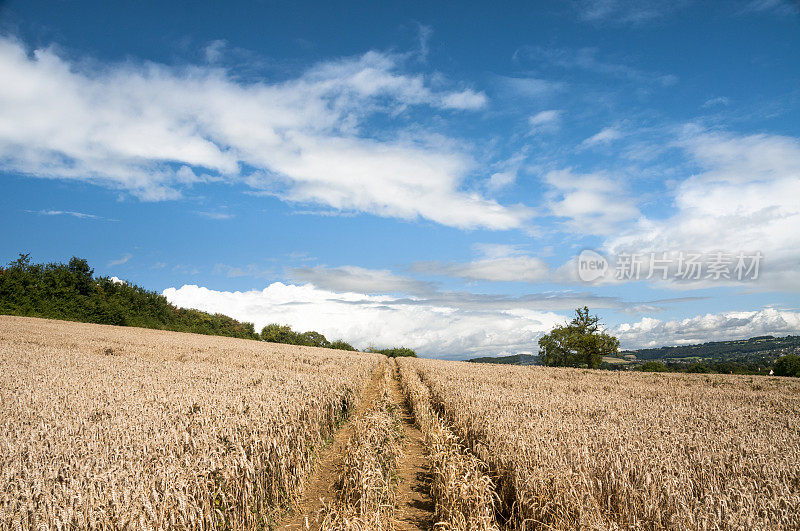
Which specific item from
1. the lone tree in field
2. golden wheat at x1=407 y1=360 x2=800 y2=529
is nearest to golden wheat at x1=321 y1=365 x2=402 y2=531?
golden wheat at x1=407 y1=360 x2=800 y2=529

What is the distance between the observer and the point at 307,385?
43.0 ft

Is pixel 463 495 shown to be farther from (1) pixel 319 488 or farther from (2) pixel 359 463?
(1) pixel 319 488

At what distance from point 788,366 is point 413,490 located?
76.7 m

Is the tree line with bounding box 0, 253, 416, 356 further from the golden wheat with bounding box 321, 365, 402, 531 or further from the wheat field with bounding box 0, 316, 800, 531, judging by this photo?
the golden wheat with bounding box 321, 365, 402, 531

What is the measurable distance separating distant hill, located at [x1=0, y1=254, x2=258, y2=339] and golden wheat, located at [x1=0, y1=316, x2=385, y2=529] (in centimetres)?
5674

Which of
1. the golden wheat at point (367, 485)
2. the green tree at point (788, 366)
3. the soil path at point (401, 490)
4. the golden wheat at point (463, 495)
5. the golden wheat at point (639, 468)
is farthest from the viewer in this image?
the green tree at point (788, 366)

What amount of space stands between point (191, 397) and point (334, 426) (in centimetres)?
479

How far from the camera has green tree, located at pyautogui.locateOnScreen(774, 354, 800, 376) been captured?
53516 mm

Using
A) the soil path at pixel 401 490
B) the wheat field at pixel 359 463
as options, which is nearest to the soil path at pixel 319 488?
the soil path at pixel 401 490

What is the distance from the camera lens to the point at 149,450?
571 centimetres

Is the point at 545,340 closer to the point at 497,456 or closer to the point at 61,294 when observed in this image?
the point at 497,456

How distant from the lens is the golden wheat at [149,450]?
157 inches

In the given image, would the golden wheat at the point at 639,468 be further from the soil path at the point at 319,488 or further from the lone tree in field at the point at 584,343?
the lone tree in field at the point at 584,343

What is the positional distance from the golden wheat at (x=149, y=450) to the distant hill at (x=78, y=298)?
56.7 meters
